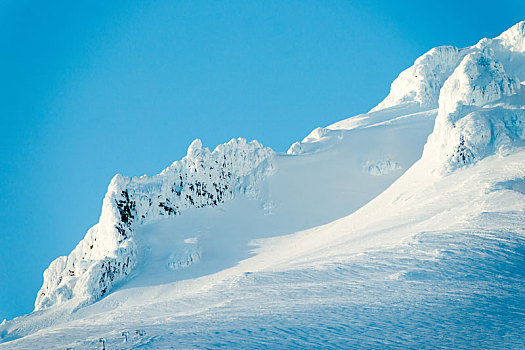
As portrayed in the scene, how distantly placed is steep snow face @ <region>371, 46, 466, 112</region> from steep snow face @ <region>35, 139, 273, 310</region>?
5421 cm

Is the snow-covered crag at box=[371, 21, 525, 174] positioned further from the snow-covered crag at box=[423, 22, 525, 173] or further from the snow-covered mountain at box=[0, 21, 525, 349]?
the snow-covered mountain at box=[0, 21, 525, 349]

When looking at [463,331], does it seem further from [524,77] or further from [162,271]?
[524,77]

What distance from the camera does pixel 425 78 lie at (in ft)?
383

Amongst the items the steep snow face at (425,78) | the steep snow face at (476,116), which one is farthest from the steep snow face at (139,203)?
the steep snow face at (425,78)

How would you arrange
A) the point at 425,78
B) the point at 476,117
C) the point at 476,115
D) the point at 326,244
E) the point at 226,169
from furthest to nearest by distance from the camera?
1. the point at 425,78
2. the point at 226,169
3. the point at 476,115
4. the point at 476,117
5. the point at 326,244

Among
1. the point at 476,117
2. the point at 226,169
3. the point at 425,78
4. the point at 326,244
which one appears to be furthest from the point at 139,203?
the point at 425,78

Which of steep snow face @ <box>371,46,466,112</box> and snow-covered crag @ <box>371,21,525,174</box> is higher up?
steep snow face @ <box>371,46,466,112</box>

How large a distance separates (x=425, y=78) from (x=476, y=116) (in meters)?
72.9

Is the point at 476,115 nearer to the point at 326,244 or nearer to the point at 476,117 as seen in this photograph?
the point at 476,117

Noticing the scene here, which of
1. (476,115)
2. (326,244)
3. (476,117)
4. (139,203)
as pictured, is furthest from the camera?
(139,203)

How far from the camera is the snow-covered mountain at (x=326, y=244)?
829 inches

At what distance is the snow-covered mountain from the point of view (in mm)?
21047

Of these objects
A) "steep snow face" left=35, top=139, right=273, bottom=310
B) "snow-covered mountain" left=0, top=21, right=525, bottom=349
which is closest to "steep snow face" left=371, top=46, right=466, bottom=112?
"snow-covered mountain" left=0, top=21, right=525, bottom=349

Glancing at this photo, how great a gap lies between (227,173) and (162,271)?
23.0m
